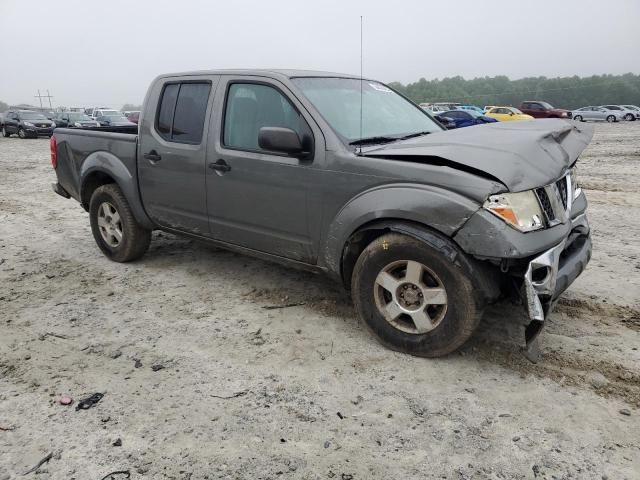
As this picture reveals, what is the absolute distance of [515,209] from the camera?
9.11 feet

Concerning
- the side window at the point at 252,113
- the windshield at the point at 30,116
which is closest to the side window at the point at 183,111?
the side window at the point at 252,113

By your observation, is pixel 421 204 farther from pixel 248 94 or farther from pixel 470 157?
pixel 248 94

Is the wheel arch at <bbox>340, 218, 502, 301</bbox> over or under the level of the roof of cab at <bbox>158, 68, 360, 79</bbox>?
under

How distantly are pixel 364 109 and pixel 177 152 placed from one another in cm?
162

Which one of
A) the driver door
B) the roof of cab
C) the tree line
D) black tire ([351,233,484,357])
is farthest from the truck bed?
the tree line

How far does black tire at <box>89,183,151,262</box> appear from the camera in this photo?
489cm

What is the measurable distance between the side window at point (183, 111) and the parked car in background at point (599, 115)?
39.5 metres

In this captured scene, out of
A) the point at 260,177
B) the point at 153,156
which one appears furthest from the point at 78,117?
the point at 260,177

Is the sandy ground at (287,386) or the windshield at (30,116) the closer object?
the sandy ground at (287,386)

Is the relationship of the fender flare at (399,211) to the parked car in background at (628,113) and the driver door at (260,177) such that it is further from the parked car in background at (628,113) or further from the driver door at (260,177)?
the parked car in background at (628,113)

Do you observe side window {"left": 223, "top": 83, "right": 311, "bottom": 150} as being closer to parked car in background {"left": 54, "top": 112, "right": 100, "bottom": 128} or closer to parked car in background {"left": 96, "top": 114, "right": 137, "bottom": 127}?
parked car in background {"left": 96, "top": 114, "right": 137, "bottom": 127}

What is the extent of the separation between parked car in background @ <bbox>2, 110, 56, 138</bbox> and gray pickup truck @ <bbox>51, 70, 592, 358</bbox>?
25.2 m

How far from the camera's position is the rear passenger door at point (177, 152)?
164 inches

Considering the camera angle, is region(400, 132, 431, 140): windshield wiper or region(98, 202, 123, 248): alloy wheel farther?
region(98, 202, 123, 248): alloy wheel
